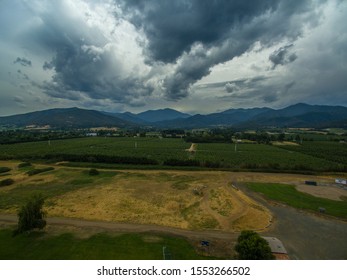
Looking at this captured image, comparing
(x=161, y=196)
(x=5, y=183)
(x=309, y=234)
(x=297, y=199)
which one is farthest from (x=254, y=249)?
(x=5, y=183)

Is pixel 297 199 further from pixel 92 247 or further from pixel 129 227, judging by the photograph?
pixel 92 247

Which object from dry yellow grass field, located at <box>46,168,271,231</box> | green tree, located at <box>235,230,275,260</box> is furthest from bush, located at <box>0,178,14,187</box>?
green tree, located at <box>235,230,275,260</box>

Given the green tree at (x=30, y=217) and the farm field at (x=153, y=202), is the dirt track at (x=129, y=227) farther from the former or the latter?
the green tree at (x=30, y=217)

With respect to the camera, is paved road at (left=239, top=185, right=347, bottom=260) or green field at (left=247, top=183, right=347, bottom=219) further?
green field at (left=247, top=183, right=347, bottom=219)

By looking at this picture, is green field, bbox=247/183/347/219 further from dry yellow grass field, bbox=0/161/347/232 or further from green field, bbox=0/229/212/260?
green field, bbox=0/229/212/260

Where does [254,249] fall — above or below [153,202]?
above

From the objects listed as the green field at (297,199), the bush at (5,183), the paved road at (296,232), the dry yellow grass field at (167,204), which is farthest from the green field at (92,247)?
the bush at (5,183)
